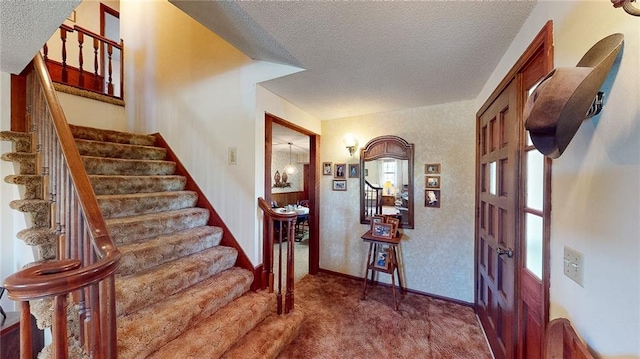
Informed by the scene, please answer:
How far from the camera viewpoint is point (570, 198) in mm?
849

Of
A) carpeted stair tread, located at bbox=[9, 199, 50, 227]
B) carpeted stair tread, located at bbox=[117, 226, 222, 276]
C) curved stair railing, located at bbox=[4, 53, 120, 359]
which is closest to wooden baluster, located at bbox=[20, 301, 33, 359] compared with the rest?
curved stair railing, located at bbox=[4, 53, 120, 359]

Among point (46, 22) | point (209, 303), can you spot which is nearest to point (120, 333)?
point (209, 303)

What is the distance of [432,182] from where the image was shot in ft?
8.53

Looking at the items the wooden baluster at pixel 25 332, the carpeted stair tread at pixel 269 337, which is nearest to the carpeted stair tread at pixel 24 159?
the wooden baluster at pixel 25 332

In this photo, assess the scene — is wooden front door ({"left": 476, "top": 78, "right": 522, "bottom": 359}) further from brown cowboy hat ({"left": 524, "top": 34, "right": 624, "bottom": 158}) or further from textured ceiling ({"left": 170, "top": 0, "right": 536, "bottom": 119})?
brown cowboy hat ({"left": 524, "top": 34, "right": 624, "bottom": 158})

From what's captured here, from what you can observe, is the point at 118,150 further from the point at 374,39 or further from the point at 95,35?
the point at 374,39

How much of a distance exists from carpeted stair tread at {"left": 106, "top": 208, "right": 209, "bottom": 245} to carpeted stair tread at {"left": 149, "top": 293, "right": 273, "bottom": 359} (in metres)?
0.88

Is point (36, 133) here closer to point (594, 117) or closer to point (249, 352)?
point (249, 352)

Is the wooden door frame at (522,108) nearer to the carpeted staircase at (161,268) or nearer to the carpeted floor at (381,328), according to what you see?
the carpeted floor at (381,328)

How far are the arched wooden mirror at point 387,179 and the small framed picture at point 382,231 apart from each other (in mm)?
237

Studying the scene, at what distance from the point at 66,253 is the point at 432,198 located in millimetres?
3043

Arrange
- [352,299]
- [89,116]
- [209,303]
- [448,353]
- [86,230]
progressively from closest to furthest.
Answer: [86,230] → [209,303] → [448,353] → [352,299] → [89,116]

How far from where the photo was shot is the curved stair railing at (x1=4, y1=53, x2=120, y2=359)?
0.74m

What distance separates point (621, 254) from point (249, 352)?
1894 mm
